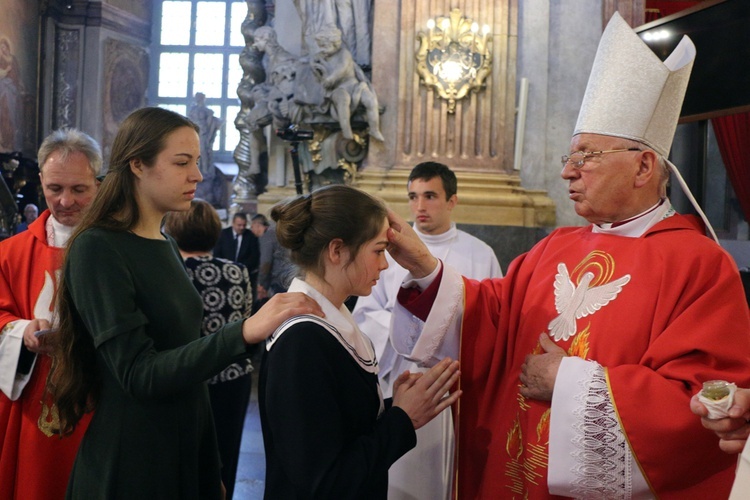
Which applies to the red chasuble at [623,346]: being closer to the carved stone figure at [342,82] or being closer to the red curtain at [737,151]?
the carved stone figure at [342,82]

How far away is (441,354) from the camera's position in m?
2.46

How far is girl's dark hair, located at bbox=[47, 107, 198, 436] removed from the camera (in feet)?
6.48

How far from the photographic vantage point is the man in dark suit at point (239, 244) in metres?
8.25

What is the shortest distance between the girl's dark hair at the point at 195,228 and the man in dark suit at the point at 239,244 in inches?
186

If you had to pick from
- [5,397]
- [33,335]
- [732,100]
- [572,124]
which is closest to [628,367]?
[33,335]

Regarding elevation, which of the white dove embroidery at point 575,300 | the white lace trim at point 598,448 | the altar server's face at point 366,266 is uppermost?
the altar server's face at point 366,266

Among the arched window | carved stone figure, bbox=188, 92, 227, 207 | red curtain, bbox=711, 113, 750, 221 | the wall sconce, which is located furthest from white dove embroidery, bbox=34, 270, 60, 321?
the arched window

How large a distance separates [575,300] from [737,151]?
20.8ft

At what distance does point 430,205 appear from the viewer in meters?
4.08

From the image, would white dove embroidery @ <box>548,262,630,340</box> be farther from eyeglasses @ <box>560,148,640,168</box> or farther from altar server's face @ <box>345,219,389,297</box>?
altar server's face @ <box>345,219,389,297</box>

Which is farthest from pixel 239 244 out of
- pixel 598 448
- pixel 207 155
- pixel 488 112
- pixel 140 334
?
pixel 207 155

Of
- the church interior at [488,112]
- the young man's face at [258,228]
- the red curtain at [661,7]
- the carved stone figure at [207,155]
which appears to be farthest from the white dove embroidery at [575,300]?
the carved stone figure at [207,155]

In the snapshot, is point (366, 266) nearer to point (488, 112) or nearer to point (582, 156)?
point (582, 156)

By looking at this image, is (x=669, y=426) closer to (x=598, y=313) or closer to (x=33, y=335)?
(x=598, y=313)
